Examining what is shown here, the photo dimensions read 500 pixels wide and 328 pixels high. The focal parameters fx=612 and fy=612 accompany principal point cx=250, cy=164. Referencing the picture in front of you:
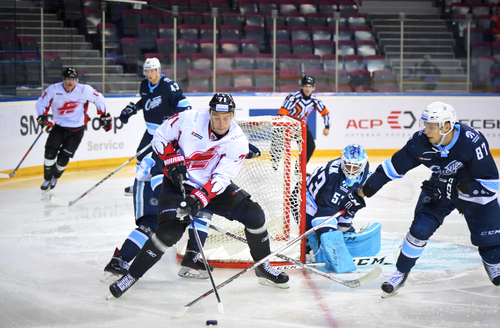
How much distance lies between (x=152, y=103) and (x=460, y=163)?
9.55 feet

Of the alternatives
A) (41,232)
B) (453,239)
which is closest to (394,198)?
(453,239)

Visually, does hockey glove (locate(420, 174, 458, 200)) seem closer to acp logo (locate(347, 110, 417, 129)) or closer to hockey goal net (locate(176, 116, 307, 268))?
hockey goal net (locate(176, 116, 307, 268))

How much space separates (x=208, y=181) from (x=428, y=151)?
1085 mm

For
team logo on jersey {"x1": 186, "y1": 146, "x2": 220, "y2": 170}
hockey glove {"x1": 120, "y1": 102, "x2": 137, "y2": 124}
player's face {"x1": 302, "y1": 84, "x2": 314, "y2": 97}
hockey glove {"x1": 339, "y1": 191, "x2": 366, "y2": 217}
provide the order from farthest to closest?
player's face {"x1": 302, "y1": 84, "x2": 314, "y2": 97}, hockey glove {"x1": 120, "y1": 102, "x2": 137, "y2": 124}, hockey glove {"x1": 339, "y1": 191, "x2": 366, "y2": 217}, team logo on jersey {"x1": 186, "y1": 146, "x2": 220, "y2": 170}

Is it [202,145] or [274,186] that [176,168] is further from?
[274,186]

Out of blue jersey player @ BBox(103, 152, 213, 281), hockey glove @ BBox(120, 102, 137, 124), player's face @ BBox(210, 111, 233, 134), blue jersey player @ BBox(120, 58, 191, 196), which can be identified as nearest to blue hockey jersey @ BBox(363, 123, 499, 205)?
player's face @ BBox(210, 111, 233, 134)

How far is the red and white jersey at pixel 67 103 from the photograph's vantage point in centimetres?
604

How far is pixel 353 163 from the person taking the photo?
356 cm

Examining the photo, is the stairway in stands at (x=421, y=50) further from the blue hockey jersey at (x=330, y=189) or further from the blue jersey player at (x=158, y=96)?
→ the blue hockey jersey at (x=330, y=189)

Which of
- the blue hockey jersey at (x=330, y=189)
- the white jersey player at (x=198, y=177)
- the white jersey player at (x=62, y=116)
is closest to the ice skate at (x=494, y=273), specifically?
the blue hockey jersey at (x=330, y=189)

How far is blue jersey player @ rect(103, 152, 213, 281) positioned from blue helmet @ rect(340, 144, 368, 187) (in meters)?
0.86

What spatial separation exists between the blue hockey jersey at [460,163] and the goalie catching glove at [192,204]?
0.84m

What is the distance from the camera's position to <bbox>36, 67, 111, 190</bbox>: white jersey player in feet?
19.8

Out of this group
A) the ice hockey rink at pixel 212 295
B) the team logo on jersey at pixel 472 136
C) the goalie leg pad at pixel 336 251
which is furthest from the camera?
the goalie leg pad at pixel 336 251
